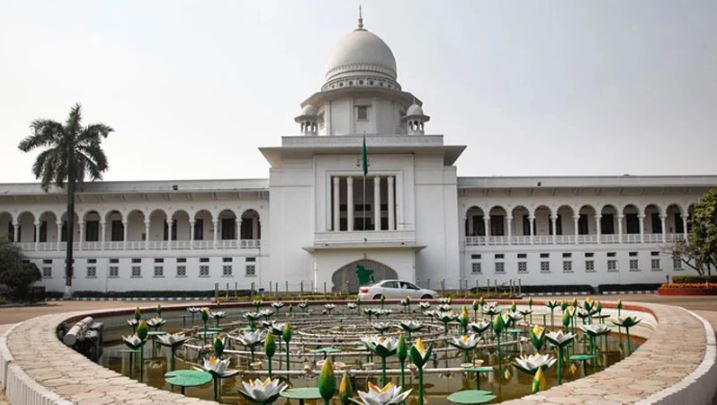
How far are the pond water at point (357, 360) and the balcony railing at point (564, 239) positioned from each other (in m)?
22.2

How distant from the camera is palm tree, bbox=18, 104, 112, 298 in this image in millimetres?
35562

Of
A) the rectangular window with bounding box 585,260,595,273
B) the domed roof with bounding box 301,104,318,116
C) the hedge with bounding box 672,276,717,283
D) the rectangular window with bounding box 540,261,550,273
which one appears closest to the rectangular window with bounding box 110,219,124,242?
the domed roof with bounding box 301,104,318,116

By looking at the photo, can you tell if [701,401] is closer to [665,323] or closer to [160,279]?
[665,323]

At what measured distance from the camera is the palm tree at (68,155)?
3556cm

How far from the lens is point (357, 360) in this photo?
1026 cm

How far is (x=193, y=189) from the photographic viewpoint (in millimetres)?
38219

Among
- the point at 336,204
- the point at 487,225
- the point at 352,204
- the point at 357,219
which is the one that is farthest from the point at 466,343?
the point at 357,219

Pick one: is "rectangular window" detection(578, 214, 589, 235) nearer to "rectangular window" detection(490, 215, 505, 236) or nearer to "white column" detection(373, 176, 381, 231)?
"rectangular window" detection(490, 215, 505, 236)

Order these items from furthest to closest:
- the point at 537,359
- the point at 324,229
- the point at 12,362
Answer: the point at 324,229
the point at 12,362
the point at 537,359

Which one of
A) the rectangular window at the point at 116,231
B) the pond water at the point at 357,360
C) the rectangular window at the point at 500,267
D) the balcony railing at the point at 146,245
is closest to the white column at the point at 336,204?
the balcony railing at the point at 146,245

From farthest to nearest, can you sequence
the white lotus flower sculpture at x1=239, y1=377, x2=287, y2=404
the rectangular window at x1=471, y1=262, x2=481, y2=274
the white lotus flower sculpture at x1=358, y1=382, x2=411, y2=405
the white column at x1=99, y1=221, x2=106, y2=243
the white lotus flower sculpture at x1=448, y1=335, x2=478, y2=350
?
the white column at x1=99, y1=221, x2=106, y2=243 < the rectangular window at x1=471, y1=262, x2=481, y2=274 < the white lotus flower sculpture at x1=448, y1=335, x2=478, y2=350 < the white lotus flower sculpture at x1=239, y1=377, x2=287, y2=404 < the white lotus flower sculpture at x1=358, y1=382, x2=411, y2=405

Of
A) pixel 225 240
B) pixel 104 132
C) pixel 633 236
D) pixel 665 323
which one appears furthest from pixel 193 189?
pixel 665 323

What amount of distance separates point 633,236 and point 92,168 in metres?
33.0

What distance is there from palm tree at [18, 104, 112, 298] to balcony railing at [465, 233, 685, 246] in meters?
23.0
